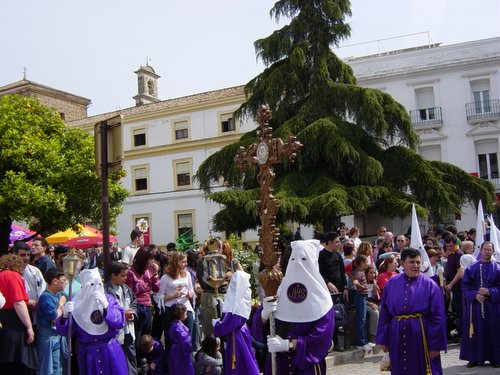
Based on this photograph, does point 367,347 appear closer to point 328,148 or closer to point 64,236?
point 328,148

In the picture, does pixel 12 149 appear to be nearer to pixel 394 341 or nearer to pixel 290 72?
pixel 290 72

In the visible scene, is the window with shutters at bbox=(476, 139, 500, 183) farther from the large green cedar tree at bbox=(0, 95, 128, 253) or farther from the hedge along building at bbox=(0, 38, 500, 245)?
the large green cedar tree at bbox=(0, 95, 128, 253)

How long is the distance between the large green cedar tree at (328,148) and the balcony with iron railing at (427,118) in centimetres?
774

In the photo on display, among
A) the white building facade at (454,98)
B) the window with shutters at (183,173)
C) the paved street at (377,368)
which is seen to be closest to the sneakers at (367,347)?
the paved street at (377,368)

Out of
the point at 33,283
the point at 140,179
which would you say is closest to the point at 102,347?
the point at 33,283

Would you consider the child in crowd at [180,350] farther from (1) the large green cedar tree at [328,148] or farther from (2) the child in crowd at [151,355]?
(1) the large green cedar tree at [328,148]

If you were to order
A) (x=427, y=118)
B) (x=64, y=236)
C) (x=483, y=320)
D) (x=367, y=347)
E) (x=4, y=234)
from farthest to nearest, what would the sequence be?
(x=427, y=118)
(x=64, y=236)
(x=4, y=234)
(x=367, y=347)
(x=483, y=320)

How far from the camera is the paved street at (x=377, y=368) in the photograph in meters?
9.02

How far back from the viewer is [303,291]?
5316 mm

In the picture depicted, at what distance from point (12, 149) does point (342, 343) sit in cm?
1034

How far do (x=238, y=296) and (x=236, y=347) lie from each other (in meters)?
0.62

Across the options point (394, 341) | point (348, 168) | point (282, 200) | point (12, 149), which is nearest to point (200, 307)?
point (394, 341)

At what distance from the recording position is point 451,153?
30.5 meters

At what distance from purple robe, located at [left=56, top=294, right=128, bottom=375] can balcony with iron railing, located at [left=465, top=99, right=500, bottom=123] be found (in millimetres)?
26679
